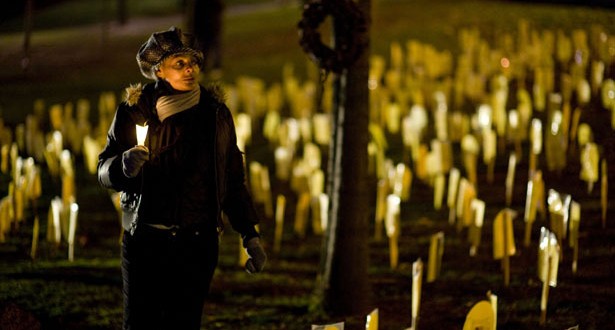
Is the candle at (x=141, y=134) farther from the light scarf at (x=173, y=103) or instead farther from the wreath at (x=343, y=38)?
the wreath at (x=343, y=38)

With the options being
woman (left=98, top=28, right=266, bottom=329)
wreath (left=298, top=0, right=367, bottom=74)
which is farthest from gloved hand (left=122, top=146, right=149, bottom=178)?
wreath (left=298, top=0, right=367, bottom=74)

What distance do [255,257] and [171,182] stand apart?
1.76 feet

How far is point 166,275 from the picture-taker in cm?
521

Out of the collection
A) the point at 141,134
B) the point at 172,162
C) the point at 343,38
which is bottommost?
the point at 172,162

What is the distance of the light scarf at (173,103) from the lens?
5.13m

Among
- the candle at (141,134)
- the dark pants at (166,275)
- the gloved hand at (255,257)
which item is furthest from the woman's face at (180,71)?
the gloved hand at (255,257)

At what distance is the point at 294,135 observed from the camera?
11.8m

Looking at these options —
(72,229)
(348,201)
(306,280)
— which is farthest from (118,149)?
(306,280)

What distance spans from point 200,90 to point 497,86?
9.65 meters

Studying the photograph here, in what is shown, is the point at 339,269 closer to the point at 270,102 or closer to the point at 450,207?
the point at 450,207

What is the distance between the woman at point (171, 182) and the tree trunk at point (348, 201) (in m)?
2.36

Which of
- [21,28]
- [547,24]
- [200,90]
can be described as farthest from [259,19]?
[200,90]

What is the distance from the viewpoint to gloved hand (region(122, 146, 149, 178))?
481cm

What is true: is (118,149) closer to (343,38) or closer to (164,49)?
(164,49)
